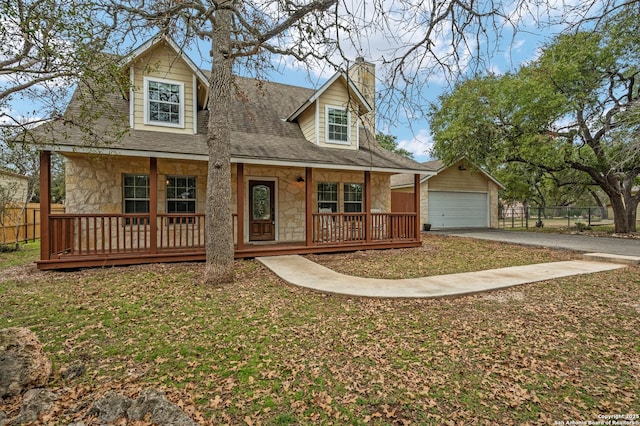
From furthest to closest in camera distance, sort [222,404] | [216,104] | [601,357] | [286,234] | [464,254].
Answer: [286,234] < [464,254] < [216,104] < [601,357] < [222,404]

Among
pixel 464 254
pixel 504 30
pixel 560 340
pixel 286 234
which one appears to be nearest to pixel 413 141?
pixel 504 30

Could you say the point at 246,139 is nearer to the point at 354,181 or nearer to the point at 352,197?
the point at 354,181

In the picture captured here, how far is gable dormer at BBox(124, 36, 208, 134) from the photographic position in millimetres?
8727

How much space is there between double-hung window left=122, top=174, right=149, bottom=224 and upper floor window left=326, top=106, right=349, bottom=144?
6.02 meters

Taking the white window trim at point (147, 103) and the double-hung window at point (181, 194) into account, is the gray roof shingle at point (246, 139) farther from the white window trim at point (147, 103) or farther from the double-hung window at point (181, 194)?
the double-hung window at point (181, 194)

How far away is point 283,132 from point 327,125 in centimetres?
163

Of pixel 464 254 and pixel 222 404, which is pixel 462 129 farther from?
pixel 222 404

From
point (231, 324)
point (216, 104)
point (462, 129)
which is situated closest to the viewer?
point (231, 324)

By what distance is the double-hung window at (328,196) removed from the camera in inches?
432

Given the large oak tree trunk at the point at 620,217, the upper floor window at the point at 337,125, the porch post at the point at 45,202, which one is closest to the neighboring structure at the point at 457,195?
the large oak tree trunk at the point at 620,217

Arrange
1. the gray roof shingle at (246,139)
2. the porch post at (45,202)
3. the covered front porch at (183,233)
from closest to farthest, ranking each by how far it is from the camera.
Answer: the porch post at (45,202)
the gray roof shingle at (246,139)
the covered front porch at (183,233)

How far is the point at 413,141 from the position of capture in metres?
5.07

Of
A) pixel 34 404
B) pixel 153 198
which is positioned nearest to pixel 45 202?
pixel 153 198

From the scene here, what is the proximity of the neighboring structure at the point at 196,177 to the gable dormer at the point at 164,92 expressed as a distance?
3 centimetres
